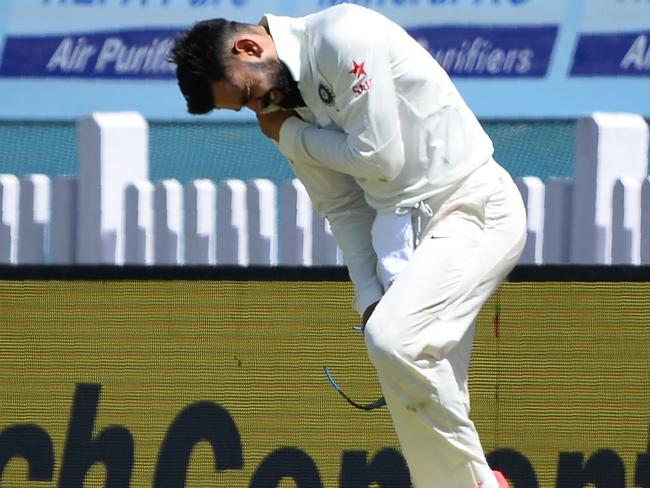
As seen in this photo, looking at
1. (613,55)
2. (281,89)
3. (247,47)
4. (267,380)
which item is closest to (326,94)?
(281,89)

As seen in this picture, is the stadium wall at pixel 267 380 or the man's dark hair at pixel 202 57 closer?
the man's dark hair at pixel 202 57

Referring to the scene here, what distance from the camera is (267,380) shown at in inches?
191

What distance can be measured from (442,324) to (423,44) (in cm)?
524

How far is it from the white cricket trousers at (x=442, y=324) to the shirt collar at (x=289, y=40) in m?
0.51

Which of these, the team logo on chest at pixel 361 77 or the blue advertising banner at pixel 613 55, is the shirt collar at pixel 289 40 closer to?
the team logo on chest at pixel 361 77

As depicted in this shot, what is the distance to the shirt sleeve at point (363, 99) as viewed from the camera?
12.0ft

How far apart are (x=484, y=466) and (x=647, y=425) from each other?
100 cm

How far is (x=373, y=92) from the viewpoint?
3670 mm

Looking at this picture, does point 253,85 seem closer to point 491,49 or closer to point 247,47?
point 247,47

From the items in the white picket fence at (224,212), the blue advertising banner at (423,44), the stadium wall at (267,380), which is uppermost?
the blue advertising banner at (423,44)

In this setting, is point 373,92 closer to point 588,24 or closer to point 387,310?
point 387,310

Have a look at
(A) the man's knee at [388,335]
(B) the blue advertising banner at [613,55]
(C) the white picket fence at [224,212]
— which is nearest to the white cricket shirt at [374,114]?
(A) the man's knee at [388,335]

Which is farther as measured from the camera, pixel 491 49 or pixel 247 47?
pixel 491 49

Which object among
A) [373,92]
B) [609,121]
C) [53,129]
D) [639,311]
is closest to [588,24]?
[609,121]
